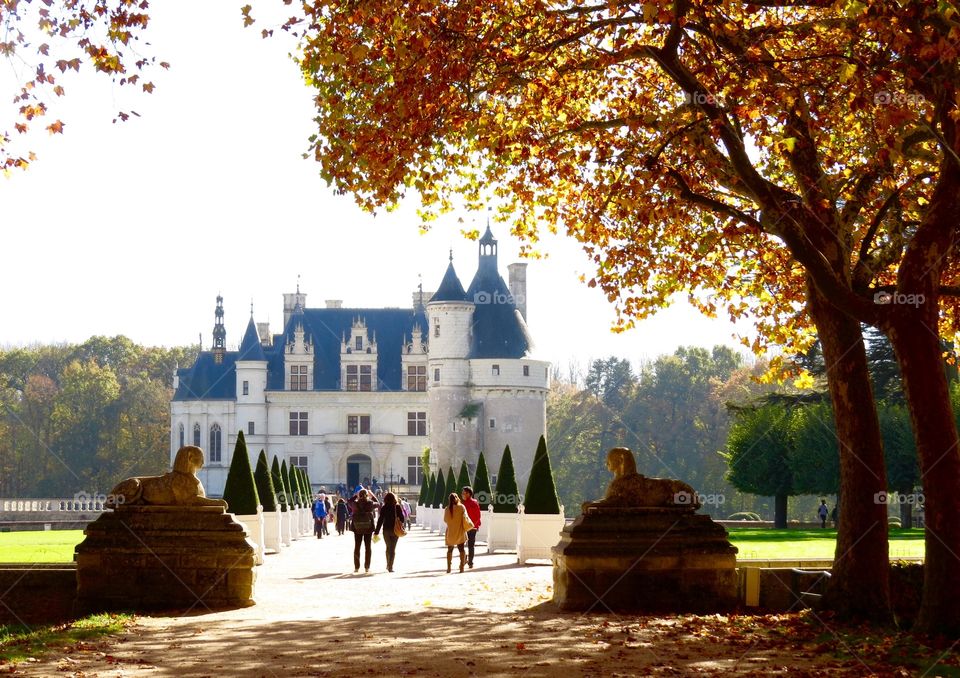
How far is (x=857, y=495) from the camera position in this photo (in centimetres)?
1123

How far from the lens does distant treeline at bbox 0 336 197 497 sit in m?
69.4

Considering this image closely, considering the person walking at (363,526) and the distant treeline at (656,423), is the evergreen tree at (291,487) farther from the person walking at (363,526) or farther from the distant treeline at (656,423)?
the distant treeline at (656,423)

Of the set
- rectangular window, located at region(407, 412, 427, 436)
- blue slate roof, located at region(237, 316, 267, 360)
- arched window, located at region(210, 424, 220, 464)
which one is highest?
blue slate roof, located at region(237, 316, 267, 360)

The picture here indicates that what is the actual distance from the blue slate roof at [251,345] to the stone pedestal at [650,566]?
190ft

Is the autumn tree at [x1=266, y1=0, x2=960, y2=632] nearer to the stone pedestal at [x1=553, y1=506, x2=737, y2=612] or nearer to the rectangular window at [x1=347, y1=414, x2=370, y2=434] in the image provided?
the stone pedestal at [x1=553, y1=506, x2=737, y2=612]

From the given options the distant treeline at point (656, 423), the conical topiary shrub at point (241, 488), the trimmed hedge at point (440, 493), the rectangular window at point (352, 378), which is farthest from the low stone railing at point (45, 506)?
the conical topiary shrub at point (241, 488)

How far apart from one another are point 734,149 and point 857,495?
3130 millimetres

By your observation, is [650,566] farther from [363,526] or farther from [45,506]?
[45,506]

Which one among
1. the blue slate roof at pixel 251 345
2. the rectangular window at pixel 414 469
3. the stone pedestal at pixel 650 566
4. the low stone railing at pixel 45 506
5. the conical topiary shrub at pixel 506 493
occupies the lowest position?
the low stone railing at pixel 45 506

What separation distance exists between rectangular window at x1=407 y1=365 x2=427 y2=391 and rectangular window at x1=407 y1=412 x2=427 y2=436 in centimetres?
139

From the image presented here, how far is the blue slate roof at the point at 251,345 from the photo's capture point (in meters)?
68.2

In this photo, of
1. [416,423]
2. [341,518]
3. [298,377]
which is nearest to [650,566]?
[341,518]

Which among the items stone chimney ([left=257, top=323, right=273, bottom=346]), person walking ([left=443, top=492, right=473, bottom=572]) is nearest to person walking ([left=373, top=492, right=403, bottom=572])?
person walking ([left=443, top=492, right=473, bottom=572])

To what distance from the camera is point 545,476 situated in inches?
826
